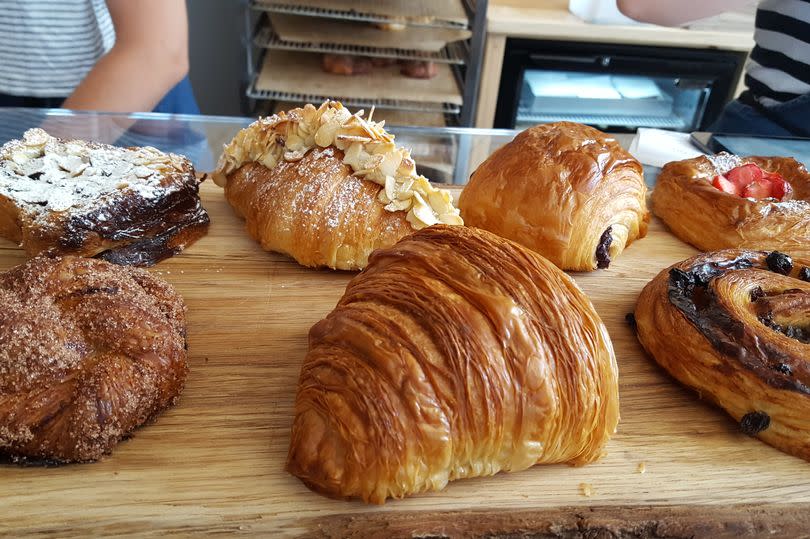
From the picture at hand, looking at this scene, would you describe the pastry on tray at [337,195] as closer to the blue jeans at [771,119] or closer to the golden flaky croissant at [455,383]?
the golden flaky croissant at [455,383]

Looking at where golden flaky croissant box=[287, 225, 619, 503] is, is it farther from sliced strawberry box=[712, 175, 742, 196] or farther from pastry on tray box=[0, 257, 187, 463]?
sliced strawberry box=[712, 175, 742, 196]

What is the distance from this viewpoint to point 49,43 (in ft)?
8.55

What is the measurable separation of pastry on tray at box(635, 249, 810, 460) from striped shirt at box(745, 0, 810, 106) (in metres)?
1.21

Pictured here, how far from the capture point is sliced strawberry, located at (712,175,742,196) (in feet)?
6.68

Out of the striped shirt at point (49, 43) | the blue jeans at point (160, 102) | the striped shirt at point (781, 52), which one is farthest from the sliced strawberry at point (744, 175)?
the striped shirt at point (49, 43)

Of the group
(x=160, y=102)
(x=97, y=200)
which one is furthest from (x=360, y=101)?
(x=97, y=200)

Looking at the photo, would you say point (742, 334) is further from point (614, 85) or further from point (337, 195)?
point (614, 85)

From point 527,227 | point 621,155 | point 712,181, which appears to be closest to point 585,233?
point 527,227

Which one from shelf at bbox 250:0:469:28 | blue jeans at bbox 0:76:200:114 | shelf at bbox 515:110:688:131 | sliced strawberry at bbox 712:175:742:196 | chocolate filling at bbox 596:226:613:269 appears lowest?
shelf at bbox 515:110:688:131

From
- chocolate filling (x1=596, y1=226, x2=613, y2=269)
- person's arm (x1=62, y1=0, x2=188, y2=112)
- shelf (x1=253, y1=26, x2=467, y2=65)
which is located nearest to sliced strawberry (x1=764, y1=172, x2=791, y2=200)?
chocolate filling (x1=596, y1=226, x2=613, y2=269)

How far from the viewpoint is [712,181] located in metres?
2.06

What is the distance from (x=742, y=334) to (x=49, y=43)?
2.77 metres

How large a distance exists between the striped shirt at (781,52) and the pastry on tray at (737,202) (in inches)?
23.4

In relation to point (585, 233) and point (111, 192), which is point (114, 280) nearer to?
point (111, 192)
